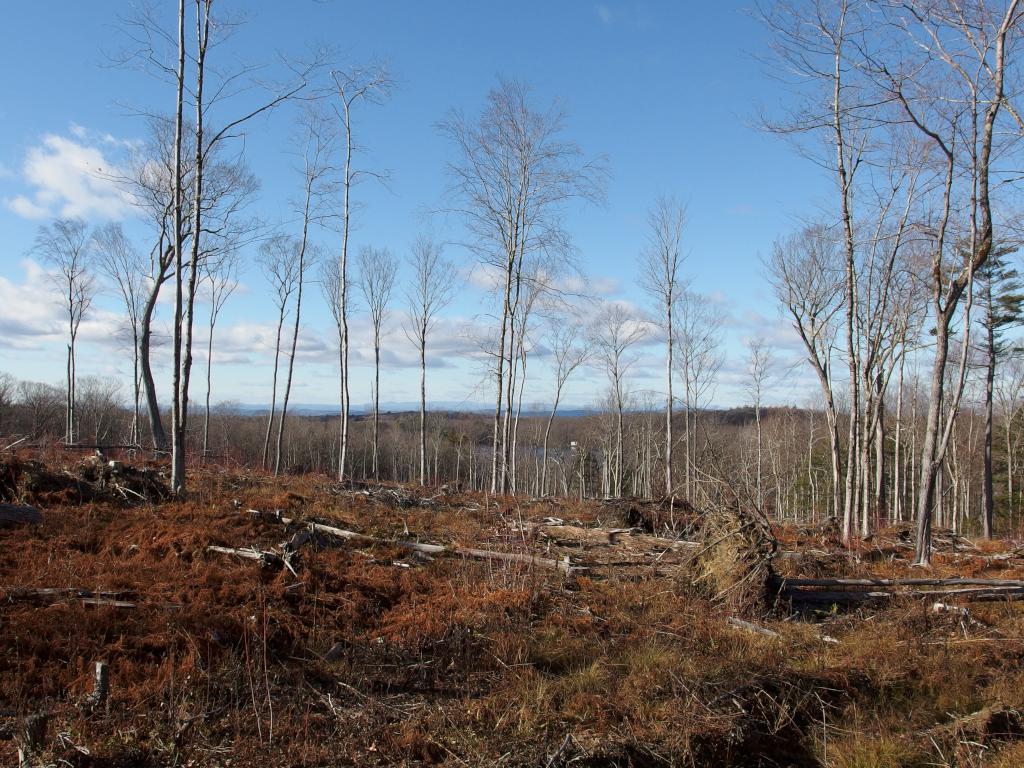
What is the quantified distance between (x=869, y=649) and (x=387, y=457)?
54.6 meters

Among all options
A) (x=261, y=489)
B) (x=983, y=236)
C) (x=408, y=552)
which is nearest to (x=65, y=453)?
(x=261, y=489)

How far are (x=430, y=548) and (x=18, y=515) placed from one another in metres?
5.12

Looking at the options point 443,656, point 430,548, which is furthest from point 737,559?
point 430,548

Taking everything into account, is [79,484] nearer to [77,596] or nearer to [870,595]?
[77,596]

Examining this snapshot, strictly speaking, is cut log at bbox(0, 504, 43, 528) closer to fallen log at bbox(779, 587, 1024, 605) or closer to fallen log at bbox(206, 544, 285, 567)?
fallen log at bbox(206, 544, 285, 567)

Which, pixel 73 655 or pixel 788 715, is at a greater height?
pixel 73 655

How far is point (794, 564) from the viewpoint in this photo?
888 centimetres

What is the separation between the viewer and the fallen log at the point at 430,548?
8.25 meters

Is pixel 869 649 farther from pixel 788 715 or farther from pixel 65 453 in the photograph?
pixel 65 453

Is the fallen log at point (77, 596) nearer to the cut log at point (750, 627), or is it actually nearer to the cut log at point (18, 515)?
the cut log at point (18, 515)

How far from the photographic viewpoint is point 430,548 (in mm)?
8688

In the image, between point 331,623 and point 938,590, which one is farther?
point 938,590

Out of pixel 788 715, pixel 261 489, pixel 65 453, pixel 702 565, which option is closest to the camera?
pixel 788 715

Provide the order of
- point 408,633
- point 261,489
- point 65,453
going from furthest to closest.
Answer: point 65,453 < point 261,489 < point 408,633
